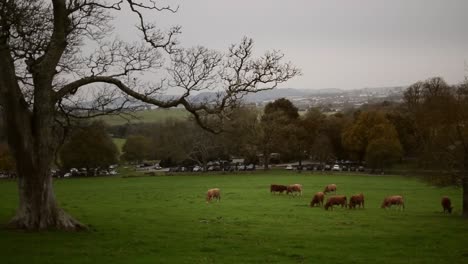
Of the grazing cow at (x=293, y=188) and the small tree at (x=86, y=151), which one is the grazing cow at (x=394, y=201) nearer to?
the grazing cow at (x=293, y=188)

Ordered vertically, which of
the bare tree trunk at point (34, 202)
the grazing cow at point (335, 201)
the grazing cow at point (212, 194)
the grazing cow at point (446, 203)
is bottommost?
the grazing cow at point (446, 203)

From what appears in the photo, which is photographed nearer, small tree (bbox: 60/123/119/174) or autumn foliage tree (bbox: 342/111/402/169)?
autumn foliage tree (bbox: 342/111/402/169)

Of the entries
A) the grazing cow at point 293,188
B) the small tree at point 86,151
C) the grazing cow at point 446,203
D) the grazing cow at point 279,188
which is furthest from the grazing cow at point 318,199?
the small tree at point 86,151

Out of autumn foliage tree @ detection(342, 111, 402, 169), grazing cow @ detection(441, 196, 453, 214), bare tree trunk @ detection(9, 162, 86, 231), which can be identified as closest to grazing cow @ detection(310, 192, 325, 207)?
grazing cow @ detection(441, 196, 453, 214)

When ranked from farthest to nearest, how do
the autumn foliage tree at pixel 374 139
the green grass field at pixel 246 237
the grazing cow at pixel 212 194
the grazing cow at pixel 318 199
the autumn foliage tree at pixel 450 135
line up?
the autumn foliage tree at pixel 374 139, the grazing cow at pixel 212 194, the grazing cow at pixel 318 199, the autumn foliage tree at pixel 450 135, the green grass field at pixel 246 237

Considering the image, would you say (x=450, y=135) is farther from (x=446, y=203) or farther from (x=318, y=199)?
(x=318, y=199)

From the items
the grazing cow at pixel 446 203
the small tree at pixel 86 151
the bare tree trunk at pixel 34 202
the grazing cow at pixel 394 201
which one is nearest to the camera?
the bare tree trunk at pixel 34 202

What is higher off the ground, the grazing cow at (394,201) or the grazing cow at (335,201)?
the grazing cow at (335,201)

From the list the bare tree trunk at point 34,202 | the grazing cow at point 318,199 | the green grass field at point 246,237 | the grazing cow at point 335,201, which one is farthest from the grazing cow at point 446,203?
the bare tree trunk at point 34,202

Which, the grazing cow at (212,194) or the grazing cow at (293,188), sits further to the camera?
the grazing cow at (293,188)

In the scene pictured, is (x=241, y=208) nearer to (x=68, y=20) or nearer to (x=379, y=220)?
(x=379, y=220)

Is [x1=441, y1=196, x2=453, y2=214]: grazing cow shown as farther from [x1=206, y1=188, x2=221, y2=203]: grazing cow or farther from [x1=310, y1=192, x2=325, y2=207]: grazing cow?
[x1=206, y1=188, x2=221, y2=203]: grazing cow

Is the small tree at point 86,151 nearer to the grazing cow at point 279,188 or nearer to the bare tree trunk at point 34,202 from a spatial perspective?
the grazing cow at point 279,188

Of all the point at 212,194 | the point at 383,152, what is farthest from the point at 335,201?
the point at 383,152
